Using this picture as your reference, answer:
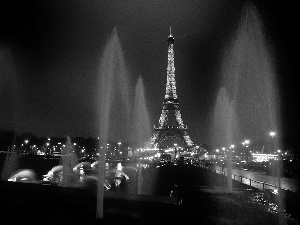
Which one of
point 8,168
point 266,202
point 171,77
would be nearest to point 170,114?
point 171,77

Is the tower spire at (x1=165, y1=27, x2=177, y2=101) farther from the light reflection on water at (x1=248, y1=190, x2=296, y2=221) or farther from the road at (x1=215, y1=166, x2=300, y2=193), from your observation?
the light reflection on water at (x1=248, y1=190, x2=296, y2=221)

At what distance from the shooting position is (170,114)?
9744cm

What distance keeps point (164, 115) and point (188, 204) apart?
82888 millimetres

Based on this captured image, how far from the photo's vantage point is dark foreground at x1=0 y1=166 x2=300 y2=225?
9.35 metres

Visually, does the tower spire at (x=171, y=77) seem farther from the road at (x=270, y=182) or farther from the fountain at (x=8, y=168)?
the road at (x=270, y=182)

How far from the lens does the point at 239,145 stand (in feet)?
318

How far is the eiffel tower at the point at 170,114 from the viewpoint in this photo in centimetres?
9525

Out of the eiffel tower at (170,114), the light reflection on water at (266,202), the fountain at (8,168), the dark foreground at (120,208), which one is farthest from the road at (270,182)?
the eiffel tower at (170,114)

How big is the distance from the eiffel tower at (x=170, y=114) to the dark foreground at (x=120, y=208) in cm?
8095

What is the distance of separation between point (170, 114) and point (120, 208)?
3429 inches

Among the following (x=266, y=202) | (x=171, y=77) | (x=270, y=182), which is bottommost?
(x=266, y=202)

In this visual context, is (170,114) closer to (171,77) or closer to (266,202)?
(171,77)

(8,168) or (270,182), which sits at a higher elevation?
(8,168)

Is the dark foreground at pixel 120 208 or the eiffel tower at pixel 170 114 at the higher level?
the eiffel tower at pixel 170 114
